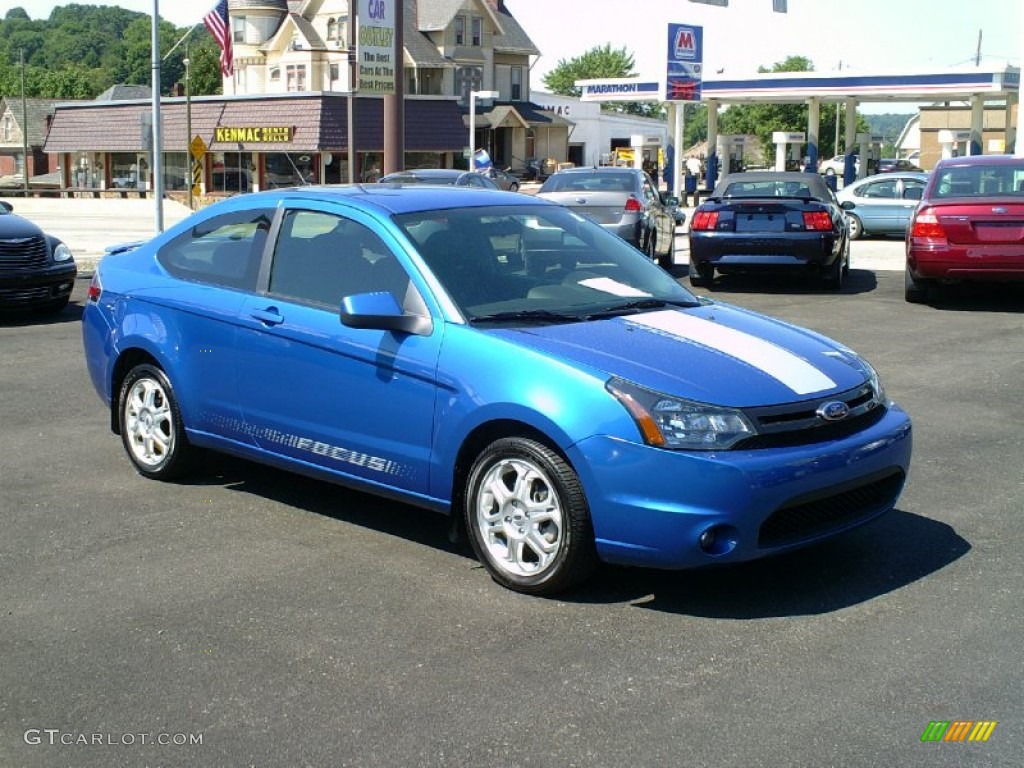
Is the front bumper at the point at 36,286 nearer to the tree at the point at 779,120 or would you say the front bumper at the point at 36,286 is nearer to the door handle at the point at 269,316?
the door handle at the point at 269,316

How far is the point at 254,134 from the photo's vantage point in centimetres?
5422

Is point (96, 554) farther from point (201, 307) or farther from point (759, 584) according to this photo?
point (759, 584)

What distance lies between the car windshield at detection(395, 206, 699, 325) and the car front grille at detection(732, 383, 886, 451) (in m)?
1.07

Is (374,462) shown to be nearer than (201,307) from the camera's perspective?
Yes

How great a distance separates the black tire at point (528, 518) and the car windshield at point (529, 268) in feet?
2.22

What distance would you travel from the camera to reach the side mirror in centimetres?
545

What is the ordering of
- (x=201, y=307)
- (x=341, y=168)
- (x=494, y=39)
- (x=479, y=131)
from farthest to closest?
(x=494, y=39)
(x=479, y=131)
(x=341, y=168)
(x=201, y=307)

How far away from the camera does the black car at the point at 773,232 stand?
613 inches

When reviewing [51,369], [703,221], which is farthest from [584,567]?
[703,221]

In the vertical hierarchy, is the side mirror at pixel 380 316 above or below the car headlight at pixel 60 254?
above

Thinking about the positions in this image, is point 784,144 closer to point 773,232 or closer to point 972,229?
point 773,232

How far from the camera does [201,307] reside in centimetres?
649

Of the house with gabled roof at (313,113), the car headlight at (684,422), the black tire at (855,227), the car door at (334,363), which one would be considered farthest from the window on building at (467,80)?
the car headlight at (684,422)

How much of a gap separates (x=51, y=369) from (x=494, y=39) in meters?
68.2
